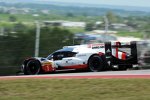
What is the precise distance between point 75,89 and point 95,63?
5.49 m

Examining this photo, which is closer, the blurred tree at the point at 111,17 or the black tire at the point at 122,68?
the black tire at the point at 122,68

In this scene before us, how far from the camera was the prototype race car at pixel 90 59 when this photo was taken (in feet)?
55.8

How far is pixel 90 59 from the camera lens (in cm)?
1698

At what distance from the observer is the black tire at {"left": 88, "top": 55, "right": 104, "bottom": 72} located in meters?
17.0

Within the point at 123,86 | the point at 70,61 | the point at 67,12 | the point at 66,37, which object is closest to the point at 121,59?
the point at 70,61

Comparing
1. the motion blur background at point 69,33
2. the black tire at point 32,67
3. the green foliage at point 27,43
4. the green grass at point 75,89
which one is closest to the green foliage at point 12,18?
the motion blur background at point 69,33

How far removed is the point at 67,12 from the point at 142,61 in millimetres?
8408

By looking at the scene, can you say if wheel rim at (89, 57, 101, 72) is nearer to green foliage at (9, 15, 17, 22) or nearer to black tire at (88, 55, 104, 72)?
black tire at (88, 55, 104, 72)

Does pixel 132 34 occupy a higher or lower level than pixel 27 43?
higher

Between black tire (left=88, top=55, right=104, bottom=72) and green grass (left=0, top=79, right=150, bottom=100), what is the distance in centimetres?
404

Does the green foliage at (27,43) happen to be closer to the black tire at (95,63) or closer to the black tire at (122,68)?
the black tire at (95,63)

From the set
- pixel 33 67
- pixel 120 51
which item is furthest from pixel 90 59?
pixel 33 67

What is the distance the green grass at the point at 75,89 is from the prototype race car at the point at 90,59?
404 centimetres

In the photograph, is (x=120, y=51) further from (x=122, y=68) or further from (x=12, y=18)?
(x=12, y=18)
